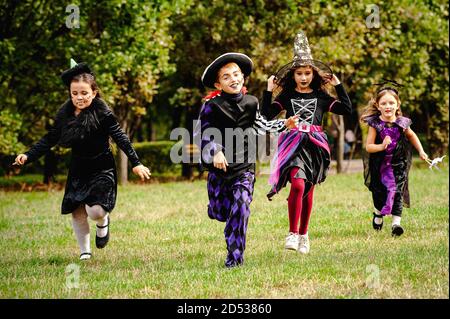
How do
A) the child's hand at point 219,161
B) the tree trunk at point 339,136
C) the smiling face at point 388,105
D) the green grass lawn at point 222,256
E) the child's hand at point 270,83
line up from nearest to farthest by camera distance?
the green grass lawn at point 222,256
the child's hand at point 219,161
the child's hand at point 270,83
the smiling face at point 388,105
the tree trunk at point 339,136

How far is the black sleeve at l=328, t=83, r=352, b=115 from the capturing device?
25.7 feet

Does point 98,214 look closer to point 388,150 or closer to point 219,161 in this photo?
point 219,161

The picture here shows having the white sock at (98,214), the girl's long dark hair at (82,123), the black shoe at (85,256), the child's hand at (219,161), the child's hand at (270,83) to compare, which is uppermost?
the child's hand at (270,83)

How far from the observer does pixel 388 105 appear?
880 centimetres

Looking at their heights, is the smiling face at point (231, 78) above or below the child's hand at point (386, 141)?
above

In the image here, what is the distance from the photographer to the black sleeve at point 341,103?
7.84 metres

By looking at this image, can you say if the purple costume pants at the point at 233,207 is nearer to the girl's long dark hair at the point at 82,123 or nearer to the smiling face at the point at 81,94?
the girl's long dark hair at the point at 82,123

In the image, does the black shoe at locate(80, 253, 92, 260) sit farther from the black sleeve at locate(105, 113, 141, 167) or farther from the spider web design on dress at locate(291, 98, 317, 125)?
the spider web design on dress at locate(291, 98, 317, 125)

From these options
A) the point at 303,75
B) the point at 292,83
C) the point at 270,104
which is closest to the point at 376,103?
the point at 292,83

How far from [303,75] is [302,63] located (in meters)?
0.13

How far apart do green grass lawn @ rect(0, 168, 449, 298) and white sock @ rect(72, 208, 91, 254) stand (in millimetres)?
173

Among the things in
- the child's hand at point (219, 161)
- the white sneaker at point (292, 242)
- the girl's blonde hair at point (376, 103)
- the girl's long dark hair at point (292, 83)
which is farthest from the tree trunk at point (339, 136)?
the child's hand at point (219, 161)
